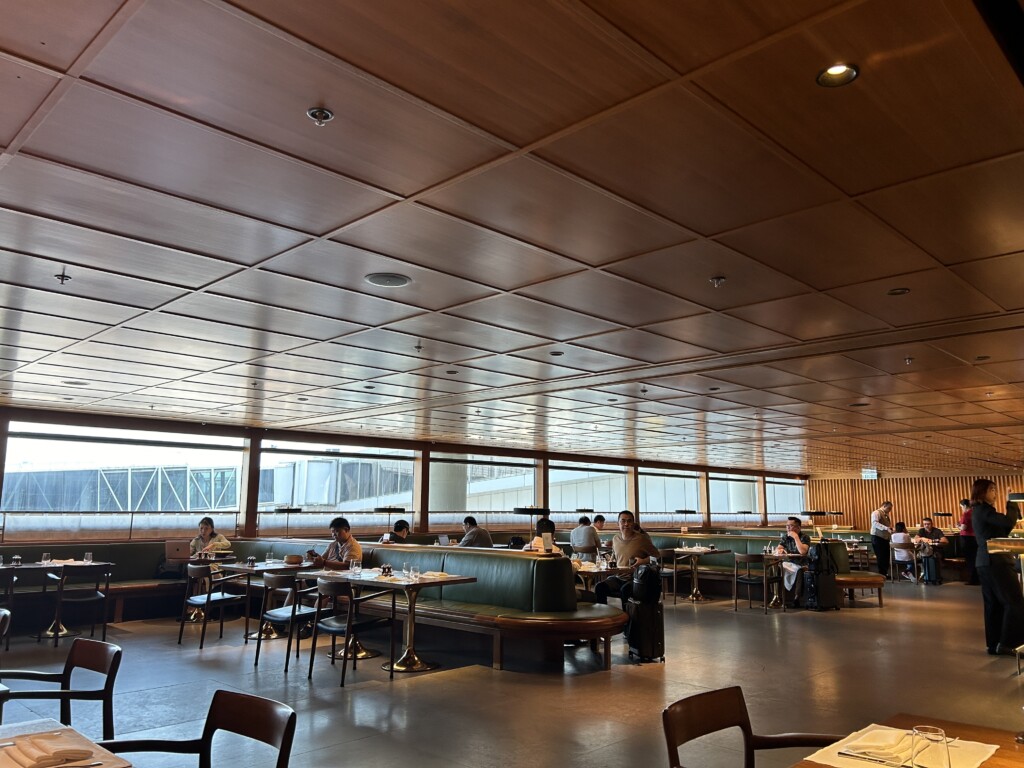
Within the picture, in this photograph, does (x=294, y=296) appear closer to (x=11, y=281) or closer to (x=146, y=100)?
(x=11, y=281)

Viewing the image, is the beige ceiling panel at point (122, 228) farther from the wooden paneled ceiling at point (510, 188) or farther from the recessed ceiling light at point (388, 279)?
the recessed ceiling light at point (388, 279)

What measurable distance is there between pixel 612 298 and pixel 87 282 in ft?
13.0

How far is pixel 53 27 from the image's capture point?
8.29 ft

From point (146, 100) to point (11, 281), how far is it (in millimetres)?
3363

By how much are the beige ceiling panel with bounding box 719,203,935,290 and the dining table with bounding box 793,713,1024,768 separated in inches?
106

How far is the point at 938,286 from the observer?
5.43m

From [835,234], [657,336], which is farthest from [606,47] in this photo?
[657,336]

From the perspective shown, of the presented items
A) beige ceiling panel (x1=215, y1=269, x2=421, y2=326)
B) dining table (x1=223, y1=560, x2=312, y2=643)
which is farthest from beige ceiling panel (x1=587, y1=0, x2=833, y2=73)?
dining table (x1=223, y1=560, x2=312, y2=643)

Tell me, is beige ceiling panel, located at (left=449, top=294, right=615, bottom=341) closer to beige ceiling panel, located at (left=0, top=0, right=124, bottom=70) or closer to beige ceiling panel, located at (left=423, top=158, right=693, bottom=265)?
beige ceiling panel, located at (left=423, top=158, right=693, bottom=265)

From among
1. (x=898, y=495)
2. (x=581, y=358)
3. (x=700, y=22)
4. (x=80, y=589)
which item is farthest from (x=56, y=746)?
(x=898, y=495)

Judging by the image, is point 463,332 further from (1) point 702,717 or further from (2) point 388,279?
(1) point 702,717

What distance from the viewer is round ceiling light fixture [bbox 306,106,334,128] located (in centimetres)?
306

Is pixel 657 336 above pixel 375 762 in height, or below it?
above

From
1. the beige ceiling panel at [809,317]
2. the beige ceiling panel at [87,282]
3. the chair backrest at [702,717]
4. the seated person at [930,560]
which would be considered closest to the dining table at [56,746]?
the chair backrest at [702,717]
